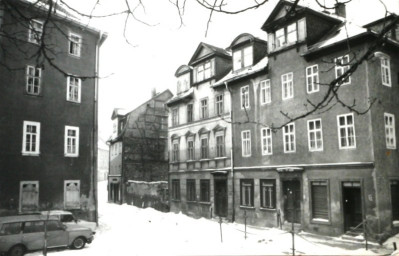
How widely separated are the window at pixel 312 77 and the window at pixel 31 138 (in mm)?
15967

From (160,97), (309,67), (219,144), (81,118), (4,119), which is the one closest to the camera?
(4,119)

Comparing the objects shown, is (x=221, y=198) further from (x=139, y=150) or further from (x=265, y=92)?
(x=139, y=150)

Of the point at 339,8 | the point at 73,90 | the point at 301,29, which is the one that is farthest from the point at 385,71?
the point at 73,90

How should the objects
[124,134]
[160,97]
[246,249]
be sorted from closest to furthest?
[246,249]
[124,134]
[160,97]

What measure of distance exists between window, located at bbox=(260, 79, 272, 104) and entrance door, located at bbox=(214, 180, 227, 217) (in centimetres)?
688

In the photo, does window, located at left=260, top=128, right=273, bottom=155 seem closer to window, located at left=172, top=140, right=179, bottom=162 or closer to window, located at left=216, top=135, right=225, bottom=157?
window, located at left=216, top=135, right=225, bottom=157

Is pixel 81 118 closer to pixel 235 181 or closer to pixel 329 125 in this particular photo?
pixel 235 181

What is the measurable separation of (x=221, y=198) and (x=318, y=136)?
379 inches

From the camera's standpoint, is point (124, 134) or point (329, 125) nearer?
point (329, 125)

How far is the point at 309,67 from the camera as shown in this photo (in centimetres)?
2070

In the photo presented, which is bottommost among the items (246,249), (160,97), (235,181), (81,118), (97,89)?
(246,249)

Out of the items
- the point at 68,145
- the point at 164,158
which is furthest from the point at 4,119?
the point at 164,158

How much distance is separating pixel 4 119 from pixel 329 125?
1782cm

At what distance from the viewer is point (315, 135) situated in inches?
798
